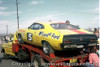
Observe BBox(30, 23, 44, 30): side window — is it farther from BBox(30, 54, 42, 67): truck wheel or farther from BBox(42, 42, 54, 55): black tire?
BBox(30, 54, 42, 67): truck wheel

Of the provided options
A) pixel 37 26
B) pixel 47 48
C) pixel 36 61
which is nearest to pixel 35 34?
pixel 37 26

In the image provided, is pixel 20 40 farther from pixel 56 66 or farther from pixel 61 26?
pixel 56 66

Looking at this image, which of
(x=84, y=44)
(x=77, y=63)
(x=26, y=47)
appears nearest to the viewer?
(x=84, y=44)

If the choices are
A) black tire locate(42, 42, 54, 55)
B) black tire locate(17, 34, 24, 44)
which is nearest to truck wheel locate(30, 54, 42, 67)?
black tire locate(42, 42, 54, 55)

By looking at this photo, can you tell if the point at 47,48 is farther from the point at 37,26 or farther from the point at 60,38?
the point at 37,26

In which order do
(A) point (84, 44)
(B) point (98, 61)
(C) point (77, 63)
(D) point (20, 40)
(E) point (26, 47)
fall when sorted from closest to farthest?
(B) point (98, 61), (A) point (84, 44), (C) point (77, 63), (E) point (26, 47), (D) point (20, 40)

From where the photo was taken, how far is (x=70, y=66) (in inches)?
194

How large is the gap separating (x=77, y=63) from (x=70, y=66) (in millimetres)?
367

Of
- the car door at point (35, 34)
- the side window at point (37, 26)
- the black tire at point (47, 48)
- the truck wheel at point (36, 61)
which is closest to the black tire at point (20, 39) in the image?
the car door at point (35, 34)

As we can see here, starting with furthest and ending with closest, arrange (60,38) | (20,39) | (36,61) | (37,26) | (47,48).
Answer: (20,39) → (37,26) → (36,61) → (47,48) → (60,38)

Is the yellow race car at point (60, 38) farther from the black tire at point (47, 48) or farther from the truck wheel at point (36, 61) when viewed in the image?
the truck wheel at point (36, 61)

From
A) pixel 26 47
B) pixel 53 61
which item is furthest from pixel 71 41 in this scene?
pixel 26 47

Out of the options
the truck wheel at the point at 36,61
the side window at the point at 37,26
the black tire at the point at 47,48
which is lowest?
the truck wheel at the point at 36,61

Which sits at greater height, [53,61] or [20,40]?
[20,40]
